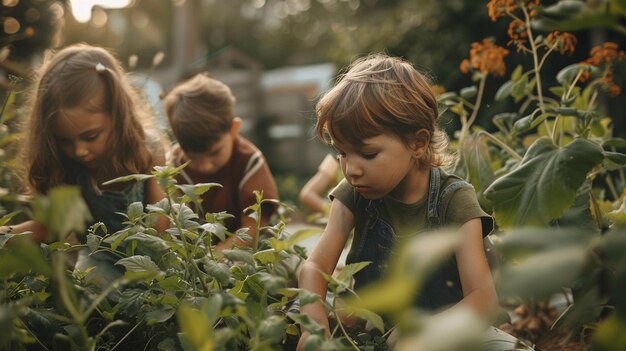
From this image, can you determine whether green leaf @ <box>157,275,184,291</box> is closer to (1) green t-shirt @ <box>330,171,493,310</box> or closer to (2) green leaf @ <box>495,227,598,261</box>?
(1) green t-shirt @ <box>330,171,493,310</box>

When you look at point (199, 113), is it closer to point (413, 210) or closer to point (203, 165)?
point (203, 165)

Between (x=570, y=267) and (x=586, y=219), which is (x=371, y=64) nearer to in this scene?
(x=586, y=219)

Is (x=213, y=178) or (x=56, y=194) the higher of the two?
(x=56, y=194)

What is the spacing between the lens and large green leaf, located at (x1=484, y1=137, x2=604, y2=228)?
4.74 ft

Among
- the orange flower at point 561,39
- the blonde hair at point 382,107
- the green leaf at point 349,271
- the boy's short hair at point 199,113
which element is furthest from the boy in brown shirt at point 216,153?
the green leaf at point 349,271

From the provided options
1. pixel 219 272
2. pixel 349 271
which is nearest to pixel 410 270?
pixel 349 271

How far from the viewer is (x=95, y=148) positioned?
7.69ft

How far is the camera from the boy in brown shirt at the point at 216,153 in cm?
272

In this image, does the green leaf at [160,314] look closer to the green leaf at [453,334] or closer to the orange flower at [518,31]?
the green leaf at [453,334]

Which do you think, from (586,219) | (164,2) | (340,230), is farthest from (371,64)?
(164,2)

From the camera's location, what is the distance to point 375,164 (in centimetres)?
160

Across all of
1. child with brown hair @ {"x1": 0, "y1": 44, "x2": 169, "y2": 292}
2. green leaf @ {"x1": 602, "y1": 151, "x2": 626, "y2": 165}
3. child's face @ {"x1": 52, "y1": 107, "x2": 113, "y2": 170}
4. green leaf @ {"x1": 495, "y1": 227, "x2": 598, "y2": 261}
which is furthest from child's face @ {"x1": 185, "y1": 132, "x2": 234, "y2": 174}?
green leaf @ {"x1": 495, "y1": 227, "x2": 598, "y2": 261}

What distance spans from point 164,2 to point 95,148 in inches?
1031

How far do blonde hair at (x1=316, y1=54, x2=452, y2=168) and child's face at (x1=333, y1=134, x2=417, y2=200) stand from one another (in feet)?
0.07
